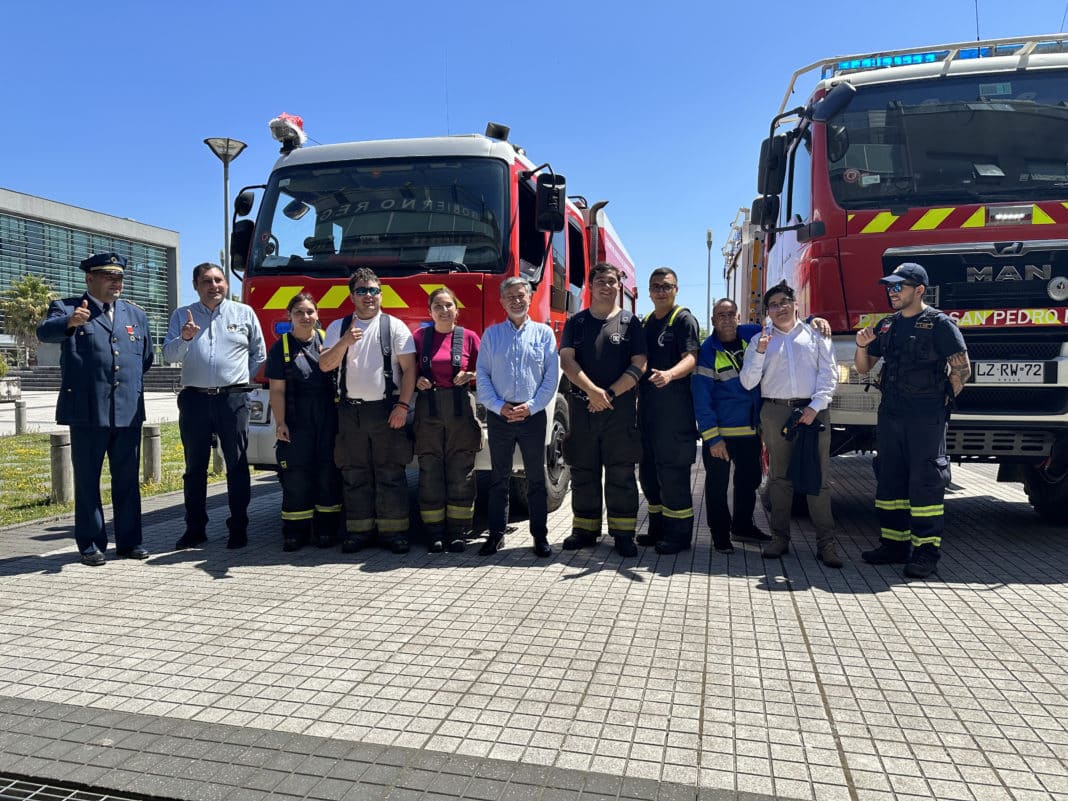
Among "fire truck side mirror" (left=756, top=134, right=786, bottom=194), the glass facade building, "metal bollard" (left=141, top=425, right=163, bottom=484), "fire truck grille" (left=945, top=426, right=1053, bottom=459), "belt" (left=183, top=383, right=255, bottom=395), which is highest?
the glass facade building

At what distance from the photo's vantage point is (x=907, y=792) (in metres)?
2.44

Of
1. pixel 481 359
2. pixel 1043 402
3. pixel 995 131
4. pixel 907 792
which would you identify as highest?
pixel 995 131

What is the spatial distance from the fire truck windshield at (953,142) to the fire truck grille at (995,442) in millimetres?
1604

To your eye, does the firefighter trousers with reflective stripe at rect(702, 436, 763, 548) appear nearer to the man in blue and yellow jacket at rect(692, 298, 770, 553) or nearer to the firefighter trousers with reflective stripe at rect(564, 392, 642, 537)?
the man in blue and yellow jacket at rect(692, 298, 770, 553)

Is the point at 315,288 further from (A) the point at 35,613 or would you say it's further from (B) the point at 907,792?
(B) the point at 907,792

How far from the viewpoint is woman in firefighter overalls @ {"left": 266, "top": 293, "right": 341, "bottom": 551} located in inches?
211

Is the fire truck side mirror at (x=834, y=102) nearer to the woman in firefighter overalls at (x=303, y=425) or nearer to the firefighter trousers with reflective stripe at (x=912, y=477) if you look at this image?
the firefighter trousers with reflective stripe at (x=912, y=477)

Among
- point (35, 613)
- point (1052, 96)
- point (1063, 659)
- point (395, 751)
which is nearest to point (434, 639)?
point (395, 751)

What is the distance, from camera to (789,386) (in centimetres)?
515

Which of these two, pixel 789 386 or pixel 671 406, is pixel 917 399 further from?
pixel 671 406

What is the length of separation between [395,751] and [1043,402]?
4.85m

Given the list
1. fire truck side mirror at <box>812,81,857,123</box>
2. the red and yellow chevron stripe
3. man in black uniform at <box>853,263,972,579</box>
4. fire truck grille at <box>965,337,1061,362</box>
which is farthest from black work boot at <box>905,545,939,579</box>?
fire truck side mirror at <box>812,81,857,123</box>

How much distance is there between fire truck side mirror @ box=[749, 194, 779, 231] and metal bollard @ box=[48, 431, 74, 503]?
6.73 metres

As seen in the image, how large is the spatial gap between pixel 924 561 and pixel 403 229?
13.8ft
